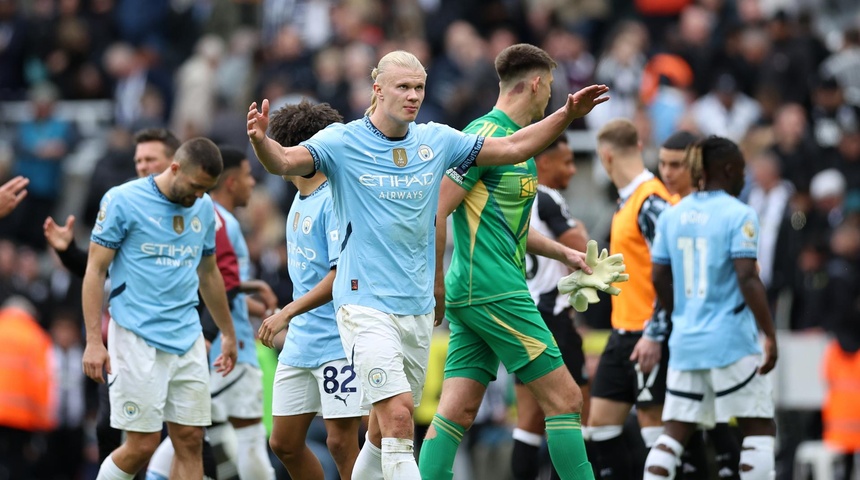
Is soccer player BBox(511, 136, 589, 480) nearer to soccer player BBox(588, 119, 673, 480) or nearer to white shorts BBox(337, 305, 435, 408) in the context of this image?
soccer player BBox(588, 119, 673, 480)

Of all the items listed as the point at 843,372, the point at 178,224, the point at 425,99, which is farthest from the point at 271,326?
the point at 425,99

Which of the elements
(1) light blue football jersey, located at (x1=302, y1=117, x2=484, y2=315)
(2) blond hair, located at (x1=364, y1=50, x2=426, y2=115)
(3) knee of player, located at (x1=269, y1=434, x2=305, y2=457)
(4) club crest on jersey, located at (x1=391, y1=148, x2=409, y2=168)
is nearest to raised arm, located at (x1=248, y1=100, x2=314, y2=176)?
(1) light blue football jersey, located at (x1=302, y1=117, x2=484, y2=315)

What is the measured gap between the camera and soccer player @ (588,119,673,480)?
35.4ft

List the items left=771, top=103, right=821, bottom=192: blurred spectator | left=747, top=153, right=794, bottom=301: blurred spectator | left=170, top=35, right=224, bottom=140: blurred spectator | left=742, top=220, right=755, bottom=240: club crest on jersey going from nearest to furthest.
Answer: left=742, top=220, right=755, bottom=240: club crest on jersey < left=747, top=153, right=794, bottom=301: blurred spectator < left=771, top=103, right=821, bottom=192: blurred spectator < left=170, top=35, right=224, bottom=140: blurred spectator

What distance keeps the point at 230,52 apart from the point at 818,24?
9.56m

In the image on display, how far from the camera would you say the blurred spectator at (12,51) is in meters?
23.4

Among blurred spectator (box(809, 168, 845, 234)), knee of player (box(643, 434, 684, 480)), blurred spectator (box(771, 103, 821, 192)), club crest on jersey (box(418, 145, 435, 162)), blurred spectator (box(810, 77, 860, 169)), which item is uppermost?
blurred spectator (box(810, 77, 860, 169))

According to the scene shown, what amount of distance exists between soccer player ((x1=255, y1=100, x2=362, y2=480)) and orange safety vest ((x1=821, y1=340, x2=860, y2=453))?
24.2 ft

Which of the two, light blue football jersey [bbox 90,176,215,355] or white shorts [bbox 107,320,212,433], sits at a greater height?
light blue football jersey [bbox 90,176,215,355]

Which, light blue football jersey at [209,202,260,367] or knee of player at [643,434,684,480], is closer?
knee of player at [643,434,684,480]

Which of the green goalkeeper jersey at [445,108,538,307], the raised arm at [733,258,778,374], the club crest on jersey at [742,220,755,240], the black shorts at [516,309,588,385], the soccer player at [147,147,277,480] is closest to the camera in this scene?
the green goalkeeper jersey at [445,108,538,307]

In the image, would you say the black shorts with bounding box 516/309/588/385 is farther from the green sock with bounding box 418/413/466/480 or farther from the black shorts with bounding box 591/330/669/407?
the green sock with bounding box 418/413/466/480

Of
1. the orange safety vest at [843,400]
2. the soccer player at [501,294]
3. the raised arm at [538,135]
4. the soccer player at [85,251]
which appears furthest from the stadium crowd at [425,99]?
the raised arm at [538,135]

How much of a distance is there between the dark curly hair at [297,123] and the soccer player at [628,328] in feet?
8.60
